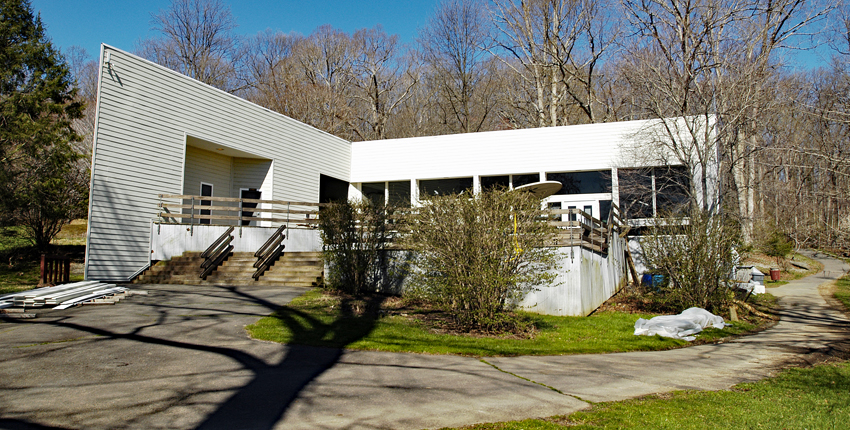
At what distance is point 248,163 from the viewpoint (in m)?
19.7

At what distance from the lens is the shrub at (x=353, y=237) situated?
39.6 feet

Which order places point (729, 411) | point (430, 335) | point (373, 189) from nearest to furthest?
point (729, 411), point (430, 335), point (373, 189)

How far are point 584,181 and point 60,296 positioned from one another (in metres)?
16.2

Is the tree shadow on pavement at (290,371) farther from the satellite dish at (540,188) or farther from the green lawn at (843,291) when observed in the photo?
the green lawn at (843,291)

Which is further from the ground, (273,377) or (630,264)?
(630,264)

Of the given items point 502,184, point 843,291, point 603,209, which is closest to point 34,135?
point 502,184

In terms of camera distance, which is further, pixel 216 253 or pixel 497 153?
pixel 497 153

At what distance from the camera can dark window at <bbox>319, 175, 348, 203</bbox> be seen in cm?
2202

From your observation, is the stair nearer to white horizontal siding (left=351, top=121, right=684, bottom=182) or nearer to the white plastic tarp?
white horizontal siding (left=351, top=121, right=684, bottom=182)

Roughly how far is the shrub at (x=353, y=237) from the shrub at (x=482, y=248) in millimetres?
3094

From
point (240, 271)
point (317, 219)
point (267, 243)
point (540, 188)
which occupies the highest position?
point (540, 188)

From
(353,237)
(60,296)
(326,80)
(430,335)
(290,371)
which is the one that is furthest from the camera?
(326,80)

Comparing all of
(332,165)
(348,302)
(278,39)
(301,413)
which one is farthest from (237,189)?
(278,39)

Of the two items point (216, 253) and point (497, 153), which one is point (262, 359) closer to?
point (216, 253)
